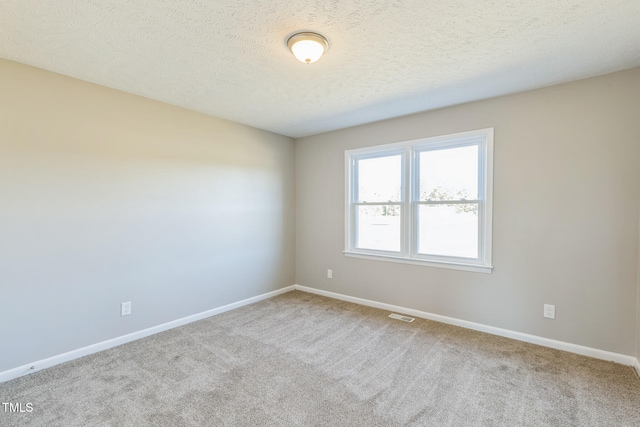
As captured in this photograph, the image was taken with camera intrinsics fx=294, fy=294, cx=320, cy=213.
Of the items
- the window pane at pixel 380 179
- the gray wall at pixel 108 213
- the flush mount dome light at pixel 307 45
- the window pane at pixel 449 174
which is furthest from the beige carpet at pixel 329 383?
the flush mount dome light at pixel 307 45

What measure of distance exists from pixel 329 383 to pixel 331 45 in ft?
8.04

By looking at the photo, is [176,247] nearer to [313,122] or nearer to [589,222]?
[313,122]

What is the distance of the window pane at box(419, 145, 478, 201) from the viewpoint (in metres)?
3.23

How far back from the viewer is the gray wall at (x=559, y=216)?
2451 millimetres

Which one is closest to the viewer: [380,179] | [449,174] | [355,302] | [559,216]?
[559,216]

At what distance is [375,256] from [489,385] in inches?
76.8

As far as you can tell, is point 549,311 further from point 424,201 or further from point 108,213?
point 108,213

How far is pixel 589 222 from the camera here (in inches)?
101

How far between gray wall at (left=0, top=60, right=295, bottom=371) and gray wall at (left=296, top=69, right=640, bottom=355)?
7.96ft

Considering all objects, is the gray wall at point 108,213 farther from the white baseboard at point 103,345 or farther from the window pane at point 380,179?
the window pane at point 380,179

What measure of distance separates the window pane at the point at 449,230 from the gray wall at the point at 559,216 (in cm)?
22

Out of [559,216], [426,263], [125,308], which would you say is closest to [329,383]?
[426,263]

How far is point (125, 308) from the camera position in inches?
114

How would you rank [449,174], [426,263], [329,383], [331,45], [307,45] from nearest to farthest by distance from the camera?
1. [307,45]
2. [331,45]
3. [329,383]
4. [449,174]
5. [426,263]
